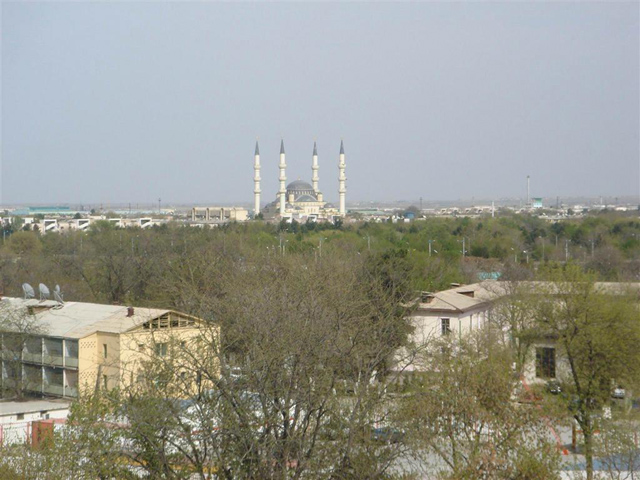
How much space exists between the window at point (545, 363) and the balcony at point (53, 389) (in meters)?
8.02

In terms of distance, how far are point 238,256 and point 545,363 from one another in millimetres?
13038

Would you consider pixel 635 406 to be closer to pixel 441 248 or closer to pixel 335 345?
pixel 335 345

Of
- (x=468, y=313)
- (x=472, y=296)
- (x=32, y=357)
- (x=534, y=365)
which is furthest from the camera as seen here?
(x=472, y=296)

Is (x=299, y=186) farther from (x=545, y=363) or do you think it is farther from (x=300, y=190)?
(x=545, y=363)

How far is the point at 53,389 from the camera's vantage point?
15109 mm

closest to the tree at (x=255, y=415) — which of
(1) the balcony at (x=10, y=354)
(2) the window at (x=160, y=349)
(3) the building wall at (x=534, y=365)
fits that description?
(2) the window at (x=160, y=349)

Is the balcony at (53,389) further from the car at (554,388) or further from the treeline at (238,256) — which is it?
the car at (554,388)

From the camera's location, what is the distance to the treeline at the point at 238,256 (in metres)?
23.5

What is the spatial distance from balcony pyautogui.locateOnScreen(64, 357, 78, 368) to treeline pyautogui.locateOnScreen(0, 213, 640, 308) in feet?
12.1

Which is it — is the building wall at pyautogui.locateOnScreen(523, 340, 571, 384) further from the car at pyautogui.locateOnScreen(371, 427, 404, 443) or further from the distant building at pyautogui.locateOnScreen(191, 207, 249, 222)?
the distant building at pyautogui.locateOnScreen(191, 207, 249, 222)

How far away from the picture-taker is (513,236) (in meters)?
47.4

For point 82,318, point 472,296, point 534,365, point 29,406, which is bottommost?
point 29,406

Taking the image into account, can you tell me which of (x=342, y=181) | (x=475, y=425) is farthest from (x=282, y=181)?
(x=475, y=425)

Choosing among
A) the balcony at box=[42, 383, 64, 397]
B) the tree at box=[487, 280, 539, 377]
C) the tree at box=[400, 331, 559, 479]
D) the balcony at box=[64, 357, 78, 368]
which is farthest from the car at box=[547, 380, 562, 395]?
the balcony at box=[42, 383, 64, 397]
